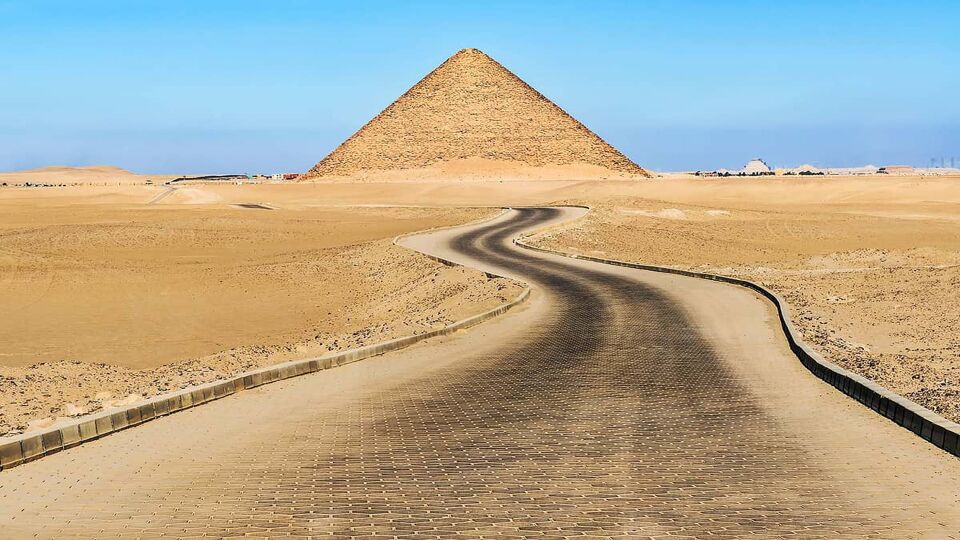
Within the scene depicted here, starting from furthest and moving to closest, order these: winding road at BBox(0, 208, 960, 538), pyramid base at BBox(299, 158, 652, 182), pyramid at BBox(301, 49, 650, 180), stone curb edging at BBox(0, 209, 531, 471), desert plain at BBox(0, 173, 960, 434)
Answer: pyramid at BBox(301, 49, 650, 180)
pyramid base at BBox(299, 158, 652, 182)
desert plain at BBox(0, 173, 960, 434)
stone curb edging at BBox(0, 209, 531, 471)
winding road at BBox(0, 208, 960, 538)

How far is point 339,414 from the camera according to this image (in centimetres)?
1093

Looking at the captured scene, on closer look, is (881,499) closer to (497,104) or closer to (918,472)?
(918,472)

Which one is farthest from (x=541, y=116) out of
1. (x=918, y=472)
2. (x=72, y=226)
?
(x=918, y=472)

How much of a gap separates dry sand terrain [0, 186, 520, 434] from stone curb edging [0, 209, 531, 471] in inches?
46.4

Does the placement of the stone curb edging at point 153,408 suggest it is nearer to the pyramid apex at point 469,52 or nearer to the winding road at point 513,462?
the winding road at point 513,462

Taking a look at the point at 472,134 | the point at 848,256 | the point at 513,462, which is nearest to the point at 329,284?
the point at 848,256

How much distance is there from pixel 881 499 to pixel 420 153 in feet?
523

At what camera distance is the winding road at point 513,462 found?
7.19 m

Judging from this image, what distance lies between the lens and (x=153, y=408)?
10.8 m

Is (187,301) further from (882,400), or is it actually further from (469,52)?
(469,52)

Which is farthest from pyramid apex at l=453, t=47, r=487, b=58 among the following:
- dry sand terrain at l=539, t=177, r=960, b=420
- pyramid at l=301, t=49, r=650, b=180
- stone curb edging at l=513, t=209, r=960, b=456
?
stone curb edging at l=513, t=209, r=960, b=456

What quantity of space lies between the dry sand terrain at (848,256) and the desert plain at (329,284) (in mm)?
97

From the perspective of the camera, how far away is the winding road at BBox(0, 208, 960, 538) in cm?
719

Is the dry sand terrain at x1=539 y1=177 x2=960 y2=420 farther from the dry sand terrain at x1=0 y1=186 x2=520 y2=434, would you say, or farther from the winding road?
the dry sand terrain at x1=0 y1=186 x2=520 y2=434
